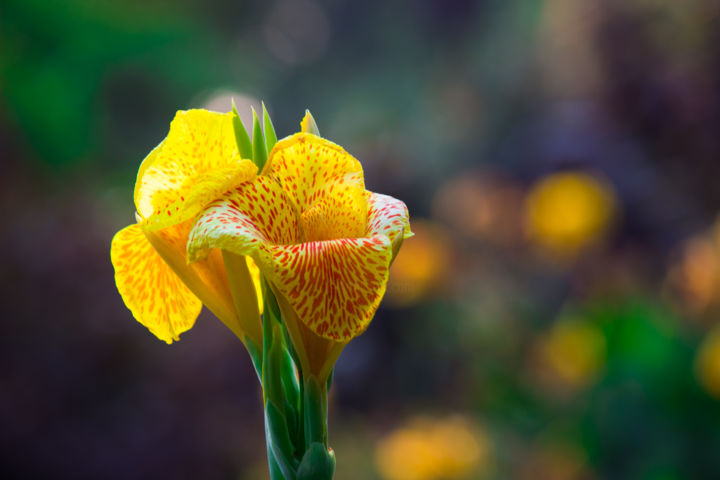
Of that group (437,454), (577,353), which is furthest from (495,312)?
(437,454)

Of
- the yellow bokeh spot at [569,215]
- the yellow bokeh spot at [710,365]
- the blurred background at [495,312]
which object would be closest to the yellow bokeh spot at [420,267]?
the blurred background at [495,312]

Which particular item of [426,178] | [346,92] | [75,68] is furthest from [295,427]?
[346,92]

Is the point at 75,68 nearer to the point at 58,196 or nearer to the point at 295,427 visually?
the point at 58,196

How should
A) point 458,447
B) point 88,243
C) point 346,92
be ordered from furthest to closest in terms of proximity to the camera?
1. point 346,92
2. point 88,243
3. point 458,447

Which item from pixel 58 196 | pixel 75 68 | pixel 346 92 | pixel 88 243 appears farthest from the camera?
pixel 346 92

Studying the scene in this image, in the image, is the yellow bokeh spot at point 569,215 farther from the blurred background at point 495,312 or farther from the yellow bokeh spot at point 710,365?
the yellow bokeh spot at point 710,365

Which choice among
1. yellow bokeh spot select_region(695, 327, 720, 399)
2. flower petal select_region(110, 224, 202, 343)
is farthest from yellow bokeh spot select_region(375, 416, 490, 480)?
flower petal select_region(110, 224, 202, 343)
